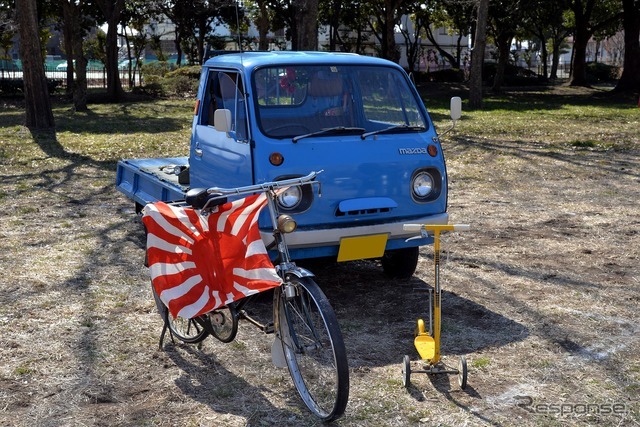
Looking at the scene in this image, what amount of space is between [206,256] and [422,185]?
2212 millimetres

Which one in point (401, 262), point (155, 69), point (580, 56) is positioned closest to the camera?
point (401, 262)

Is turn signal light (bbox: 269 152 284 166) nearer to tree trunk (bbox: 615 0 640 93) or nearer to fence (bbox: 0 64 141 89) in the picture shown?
tree trunk (bbox: 615 0 640 93)

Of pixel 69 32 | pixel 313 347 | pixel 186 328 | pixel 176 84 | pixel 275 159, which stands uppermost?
pixel 69 32

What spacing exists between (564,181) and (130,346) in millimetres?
7879

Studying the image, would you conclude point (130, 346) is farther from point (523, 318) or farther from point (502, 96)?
point (502, 96)

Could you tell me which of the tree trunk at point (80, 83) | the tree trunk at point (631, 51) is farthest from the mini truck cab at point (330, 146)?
the tree trunk at point (631, 51)

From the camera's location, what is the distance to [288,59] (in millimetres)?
6496

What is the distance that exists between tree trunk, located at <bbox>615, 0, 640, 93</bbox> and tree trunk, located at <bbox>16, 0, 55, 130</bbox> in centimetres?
2231

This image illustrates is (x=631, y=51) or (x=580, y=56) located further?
(x=580, y=56)

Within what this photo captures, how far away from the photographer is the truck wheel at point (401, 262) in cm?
664

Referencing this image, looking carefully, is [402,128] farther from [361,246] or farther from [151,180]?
[151,180]

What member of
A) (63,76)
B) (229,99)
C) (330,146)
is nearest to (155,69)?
(63,76)

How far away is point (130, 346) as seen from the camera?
531 cm

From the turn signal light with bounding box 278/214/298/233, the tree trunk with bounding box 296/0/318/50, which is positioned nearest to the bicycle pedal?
the turn signal light with bounding box 278/214/298/233
